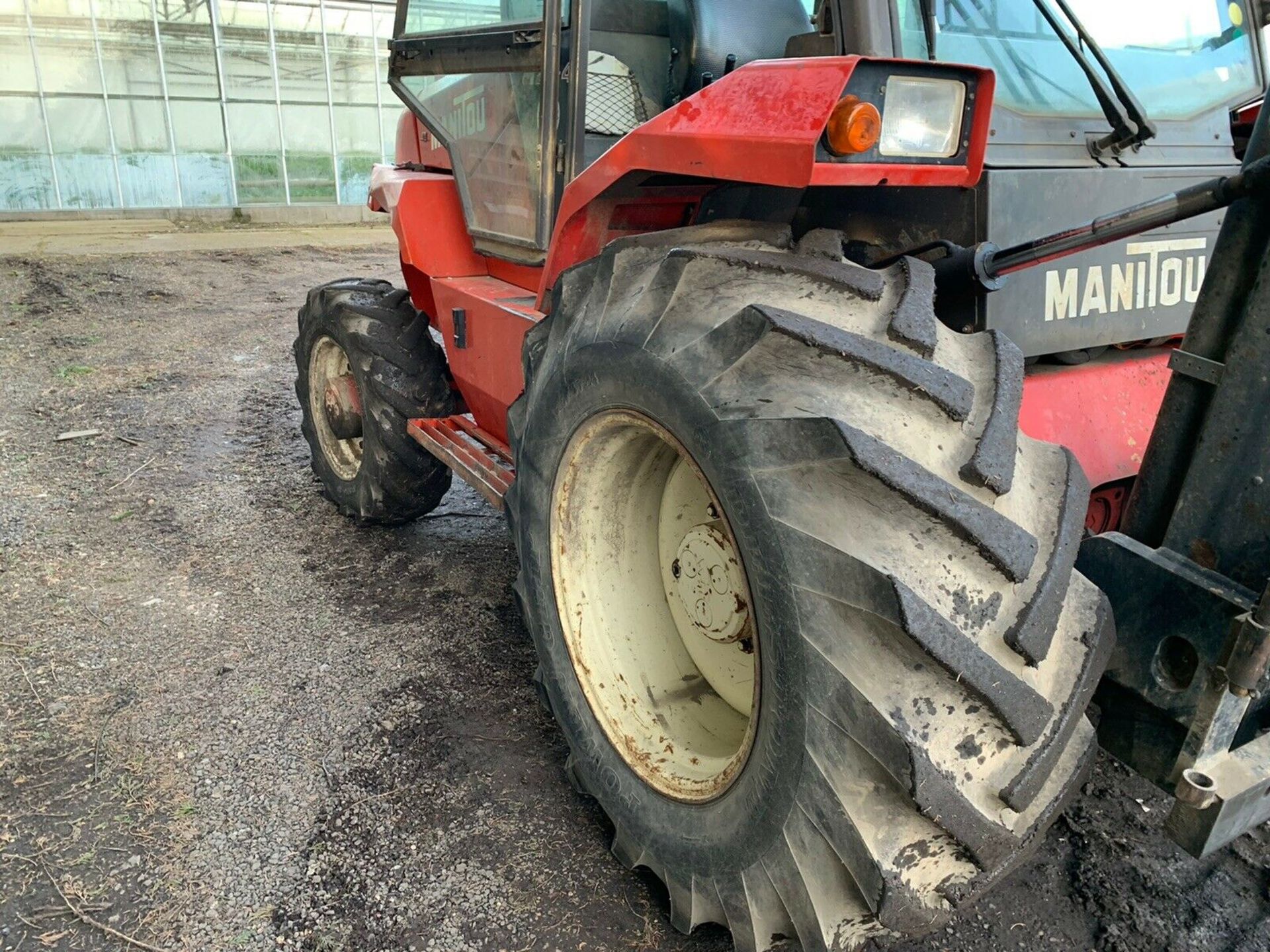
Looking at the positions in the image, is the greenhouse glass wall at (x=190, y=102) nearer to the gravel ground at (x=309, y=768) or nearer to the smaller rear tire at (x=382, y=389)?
the gravel ground at (x=309, y=768)

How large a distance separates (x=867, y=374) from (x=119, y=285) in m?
9.42

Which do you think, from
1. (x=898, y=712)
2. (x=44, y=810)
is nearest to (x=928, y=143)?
(x=898, y=712)

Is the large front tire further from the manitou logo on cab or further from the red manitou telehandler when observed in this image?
the manitou logo on cab

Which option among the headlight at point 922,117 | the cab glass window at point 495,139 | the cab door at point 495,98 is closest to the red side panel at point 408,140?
the cab door at point 495,98

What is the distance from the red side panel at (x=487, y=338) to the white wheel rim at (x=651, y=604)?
84 cm

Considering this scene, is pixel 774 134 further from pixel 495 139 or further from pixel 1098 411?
pixel 495 139

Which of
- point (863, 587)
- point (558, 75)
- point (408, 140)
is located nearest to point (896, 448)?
point (863, 587)

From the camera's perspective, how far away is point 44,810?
7.78ft

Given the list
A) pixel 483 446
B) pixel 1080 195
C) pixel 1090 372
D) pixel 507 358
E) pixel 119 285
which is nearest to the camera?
pixel 1080 195

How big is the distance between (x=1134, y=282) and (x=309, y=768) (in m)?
2.37

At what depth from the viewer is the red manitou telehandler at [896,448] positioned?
141 cm

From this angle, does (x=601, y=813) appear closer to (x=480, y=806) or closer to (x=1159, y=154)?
(x=480, y=806)

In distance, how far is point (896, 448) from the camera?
1443 millimetres

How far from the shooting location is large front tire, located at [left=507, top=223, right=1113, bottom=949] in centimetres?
139
